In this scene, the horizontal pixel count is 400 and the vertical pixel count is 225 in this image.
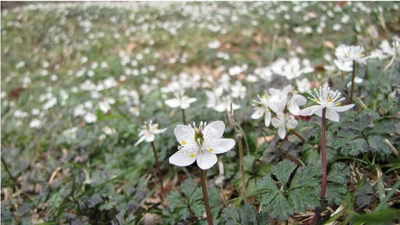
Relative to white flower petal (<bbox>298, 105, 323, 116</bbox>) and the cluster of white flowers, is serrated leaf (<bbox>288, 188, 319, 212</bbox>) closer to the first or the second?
white flower petal (<bbox>298, 105, 323, 116</bbox>)

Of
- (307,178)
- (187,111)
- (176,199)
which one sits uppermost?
(307,178)

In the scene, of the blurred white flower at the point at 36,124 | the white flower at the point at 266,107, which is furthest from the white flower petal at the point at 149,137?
the blurred white flower at the point at 36,124

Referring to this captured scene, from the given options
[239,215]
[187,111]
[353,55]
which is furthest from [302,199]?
[187,111]

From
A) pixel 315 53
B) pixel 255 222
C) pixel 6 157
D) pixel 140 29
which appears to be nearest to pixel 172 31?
pixel 140 29

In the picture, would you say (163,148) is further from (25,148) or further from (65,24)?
(65,24)

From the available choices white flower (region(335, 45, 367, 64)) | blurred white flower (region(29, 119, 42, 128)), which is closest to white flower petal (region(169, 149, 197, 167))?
white flower (region(335, 45, 367, 64))

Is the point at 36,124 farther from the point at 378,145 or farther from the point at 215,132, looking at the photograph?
the point at 378,145
